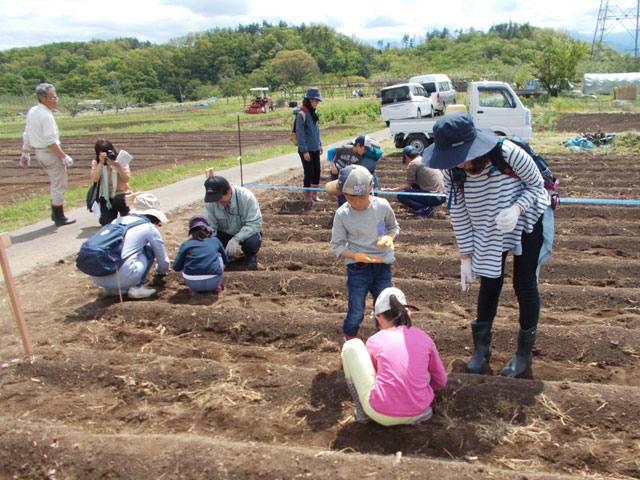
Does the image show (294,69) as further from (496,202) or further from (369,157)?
(496,202)

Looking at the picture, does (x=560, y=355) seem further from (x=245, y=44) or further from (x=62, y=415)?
(x=245, y=44)

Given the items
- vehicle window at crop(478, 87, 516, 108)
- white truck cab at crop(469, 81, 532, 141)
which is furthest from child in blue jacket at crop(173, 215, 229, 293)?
vehicle window at crop(478, 87, 516, 108)

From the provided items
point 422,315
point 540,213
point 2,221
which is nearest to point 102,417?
point 422,315

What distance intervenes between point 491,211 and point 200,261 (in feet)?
9.46

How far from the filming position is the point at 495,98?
567 inches

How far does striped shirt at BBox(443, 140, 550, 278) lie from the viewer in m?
2.97

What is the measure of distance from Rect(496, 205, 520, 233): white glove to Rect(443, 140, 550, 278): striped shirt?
3.1 inches

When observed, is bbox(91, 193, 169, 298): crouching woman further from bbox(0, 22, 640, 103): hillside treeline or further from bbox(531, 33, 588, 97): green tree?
bbox(0, 22, 640, 103): hillside treeline

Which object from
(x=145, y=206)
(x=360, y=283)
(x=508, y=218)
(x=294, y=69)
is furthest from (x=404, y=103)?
(x=294, y=69)

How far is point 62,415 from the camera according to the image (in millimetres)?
3158

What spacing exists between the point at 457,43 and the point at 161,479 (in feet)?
514

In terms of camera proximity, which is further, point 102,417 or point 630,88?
point 630,88

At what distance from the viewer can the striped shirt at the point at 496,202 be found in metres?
2.97

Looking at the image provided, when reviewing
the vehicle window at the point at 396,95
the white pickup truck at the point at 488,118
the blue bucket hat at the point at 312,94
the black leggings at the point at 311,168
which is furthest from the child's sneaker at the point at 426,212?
the vehicle window at the point at 396,95
